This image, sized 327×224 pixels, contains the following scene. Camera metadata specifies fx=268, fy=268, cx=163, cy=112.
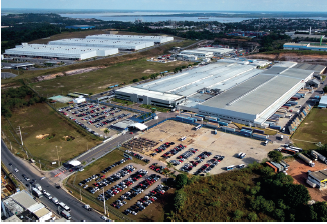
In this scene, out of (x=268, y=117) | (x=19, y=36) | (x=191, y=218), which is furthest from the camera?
(x=19, y=36)

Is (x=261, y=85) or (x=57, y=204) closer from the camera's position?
(x=57, y=204)

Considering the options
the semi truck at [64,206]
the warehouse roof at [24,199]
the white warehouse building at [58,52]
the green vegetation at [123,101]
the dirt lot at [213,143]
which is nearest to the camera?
the warehouse roof at [24,199]

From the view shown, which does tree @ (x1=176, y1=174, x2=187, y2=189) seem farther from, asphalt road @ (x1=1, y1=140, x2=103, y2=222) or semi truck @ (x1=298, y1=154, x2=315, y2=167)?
semi truck @ (x1=298, y1=154, x2=315, y2=167)

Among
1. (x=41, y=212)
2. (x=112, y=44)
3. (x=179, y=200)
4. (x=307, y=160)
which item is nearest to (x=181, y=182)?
(x=179, y=200)

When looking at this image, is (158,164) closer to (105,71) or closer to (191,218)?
(191,218)

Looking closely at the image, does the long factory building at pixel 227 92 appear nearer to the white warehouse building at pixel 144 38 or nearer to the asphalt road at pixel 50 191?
the asphalt road at pixel 50 191

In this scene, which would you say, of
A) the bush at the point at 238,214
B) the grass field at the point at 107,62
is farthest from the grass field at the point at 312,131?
the grass field at the point at 107,62

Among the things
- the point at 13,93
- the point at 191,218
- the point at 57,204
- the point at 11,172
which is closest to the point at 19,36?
the point at 13,93
